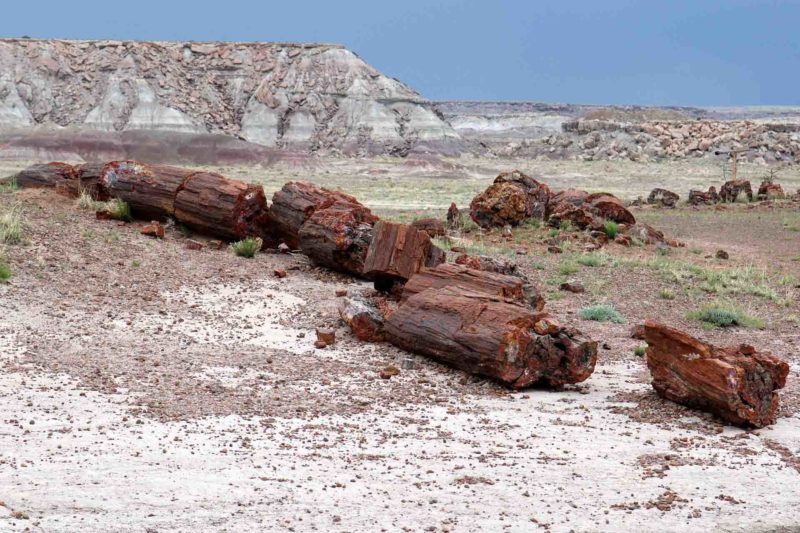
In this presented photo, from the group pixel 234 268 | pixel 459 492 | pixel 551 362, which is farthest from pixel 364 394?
pixel 234 268

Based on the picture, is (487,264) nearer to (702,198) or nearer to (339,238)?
(339,238)

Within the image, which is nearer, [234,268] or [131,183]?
[234,268]

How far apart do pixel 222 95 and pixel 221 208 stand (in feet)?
205

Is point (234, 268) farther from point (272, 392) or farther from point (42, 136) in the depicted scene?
point (42, 136)

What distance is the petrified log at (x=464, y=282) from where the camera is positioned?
11.5 metres

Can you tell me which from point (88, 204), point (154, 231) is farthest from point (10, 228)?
point (88, 204)

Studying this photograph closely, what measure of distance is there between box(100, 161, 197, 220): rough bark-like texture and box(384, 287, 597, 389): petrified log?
267 inches

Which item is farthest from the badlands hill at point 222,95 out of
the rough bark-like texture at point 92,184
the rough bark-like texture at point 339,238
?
the rough bark-like texture at point 339,238

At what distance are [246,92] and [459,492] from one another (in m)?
72.1

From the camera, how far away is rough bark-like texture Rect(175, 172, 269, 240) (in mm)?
15609

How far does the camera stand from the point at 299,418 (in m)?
8.55

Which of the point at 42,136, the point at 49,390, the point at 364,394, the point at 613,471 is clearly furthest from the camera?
the point at 42,136

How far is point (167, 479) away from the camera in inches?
270

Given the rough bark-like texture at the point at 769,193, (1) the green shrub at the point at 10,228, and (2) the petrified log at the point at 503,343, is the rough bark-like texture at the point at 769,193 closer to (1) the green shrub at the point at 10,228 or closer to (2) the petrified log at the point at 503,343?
(2) the petrified log at the point at 503,343
